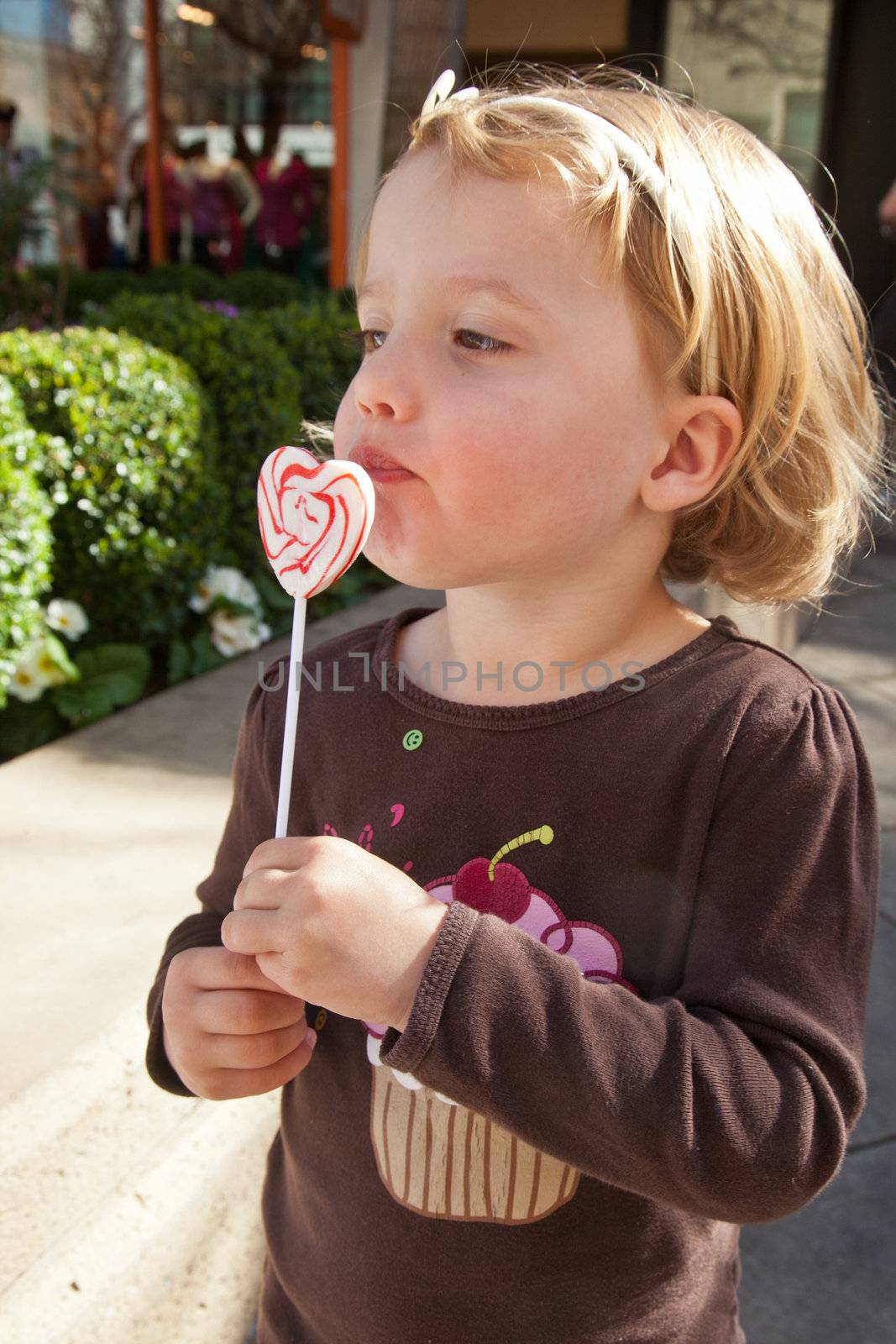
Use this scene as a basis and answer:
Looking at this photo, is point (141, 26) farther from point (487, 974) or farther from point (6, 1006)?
point (487, 974)

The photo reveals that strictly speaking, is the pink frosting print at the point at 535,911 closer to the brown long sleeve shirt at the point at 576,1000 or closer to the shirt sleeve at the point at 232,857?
the brown long sleeve shirt at the point at 576,1000

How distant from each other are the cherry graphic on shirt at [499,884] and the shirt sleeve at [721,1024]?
0.14 meters

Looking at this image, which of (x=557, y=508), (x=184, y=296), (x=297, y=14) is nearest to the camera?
(x=557, y=508)

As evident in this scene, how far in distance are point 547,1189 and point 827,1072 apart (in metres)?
0.31

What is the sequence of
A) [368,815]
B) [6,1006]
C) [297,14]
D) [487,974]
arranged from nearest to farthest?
1. [487,974]
2. [368,815]
3. [6,1006]
4. [297,14]

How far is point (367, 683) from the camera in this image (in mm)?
1248

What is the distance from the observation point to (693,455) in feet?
3.70

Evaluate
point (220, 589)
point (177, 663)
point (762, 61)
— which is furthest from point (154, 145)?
point (177, 663)

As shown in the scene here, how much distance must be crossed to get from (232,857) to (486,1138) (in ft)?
1.35

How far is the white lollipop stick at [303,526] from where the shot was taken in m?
1.01

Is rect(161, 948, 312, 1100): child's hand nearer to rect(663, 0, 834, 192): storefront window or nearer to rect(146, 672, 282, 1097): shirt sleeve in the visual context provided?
rect(146, 672, 282, 1097): shirt sleeve

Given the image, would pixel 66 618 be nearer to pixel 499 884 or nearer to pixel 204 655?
pixel 204 655

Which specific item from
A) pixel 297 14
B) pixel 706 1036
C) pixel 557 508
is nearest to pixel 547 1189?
pixel 706 1036

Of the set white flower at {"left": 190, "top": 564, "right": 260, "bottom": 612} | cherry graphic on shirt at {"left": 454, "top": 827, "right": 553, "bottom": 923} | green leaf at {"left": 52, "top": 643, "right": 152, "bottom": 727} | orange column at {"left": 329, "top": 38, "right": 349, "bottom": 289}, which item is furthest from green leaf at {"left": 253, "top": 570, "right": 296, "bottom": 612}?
orange column at {"left": 329, "top": 38, "right": 349, "bottom": 289}
